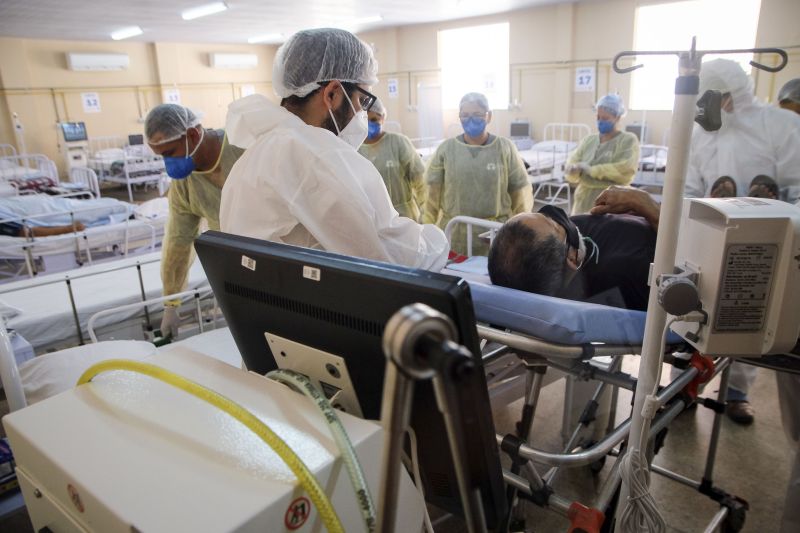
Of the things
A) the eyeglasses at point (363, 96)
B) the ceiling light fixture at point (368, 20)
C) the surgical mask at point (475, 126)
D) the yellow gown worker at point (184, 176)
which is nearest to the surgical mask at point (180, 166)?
the yellow gown worker at point (184, 176)

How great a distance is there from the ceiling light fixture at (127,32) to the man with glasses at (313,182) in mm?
7672

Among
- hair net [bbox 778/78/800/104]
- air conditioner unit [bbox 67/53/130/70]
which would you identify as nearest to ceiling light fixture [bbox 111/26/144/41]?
air conditioner unit [bbox 67/53/130/70]

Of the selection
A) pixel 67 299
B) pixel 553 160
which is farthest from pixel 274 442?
pixel 553 160

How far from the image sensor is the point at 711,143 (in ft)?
8.76

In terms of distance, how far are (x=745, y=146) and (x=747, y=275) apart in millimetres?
1948

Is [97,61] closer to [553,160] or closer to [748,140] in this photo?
[553,160]

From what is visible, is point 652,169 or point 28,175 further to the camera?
point 28,175

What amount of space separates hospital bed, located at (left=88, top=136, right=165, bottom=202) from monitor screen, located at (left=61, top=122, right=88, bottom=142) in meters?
0.32

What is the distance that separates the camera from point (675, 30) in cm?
710

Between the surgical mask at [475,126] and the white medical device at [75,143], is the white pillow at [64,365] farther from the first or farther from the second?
the white medical device at [75,143]

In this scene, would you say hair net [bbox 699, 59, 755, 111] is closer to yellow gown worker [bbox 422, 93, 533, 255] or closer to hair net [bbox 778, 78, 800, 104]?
hair net [bbox 778, 78, 800, 104]

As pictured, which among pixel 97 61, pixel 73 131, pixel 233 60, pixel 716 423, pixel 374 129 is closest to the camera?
pixel 716 423

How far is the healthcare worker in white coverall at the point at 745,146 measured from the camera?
2.47 metres

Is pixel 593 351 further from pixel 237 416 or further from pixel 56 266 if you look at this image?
pixel 56 266
